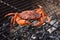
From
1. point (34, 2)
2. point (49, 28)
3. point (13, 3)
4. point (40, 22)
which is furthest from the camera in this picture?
point (34, 2)

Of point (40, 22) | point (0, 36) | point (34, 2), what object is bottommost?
point (0, 36)

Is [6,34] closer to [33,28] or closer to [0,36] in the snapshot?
[0,36]

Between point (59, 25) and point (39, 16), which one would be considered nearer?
point (39, 16)

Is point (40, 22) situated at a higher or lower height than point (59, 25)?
higher

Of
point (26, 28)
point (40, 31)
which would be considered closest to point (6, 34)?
point (26, 28)

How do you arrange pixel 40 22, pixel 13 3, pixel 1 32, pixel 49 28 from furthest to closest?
pixel 13 3
pixel 49 28
pixel 1 32
pixel 40 22

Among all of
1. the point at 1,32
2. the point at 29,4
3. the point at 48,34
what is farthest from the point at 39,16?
the point at 29,4

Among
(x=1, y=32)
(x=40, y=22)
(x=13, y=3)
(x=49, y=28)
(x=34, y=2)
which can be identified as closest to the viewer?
(x=40, y=22)

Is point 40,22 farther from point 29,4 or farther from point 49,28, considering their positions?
point 29,4

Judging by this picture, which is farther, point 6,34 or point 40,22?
point 6,34

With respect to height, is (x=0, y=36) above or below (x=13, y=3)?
below
